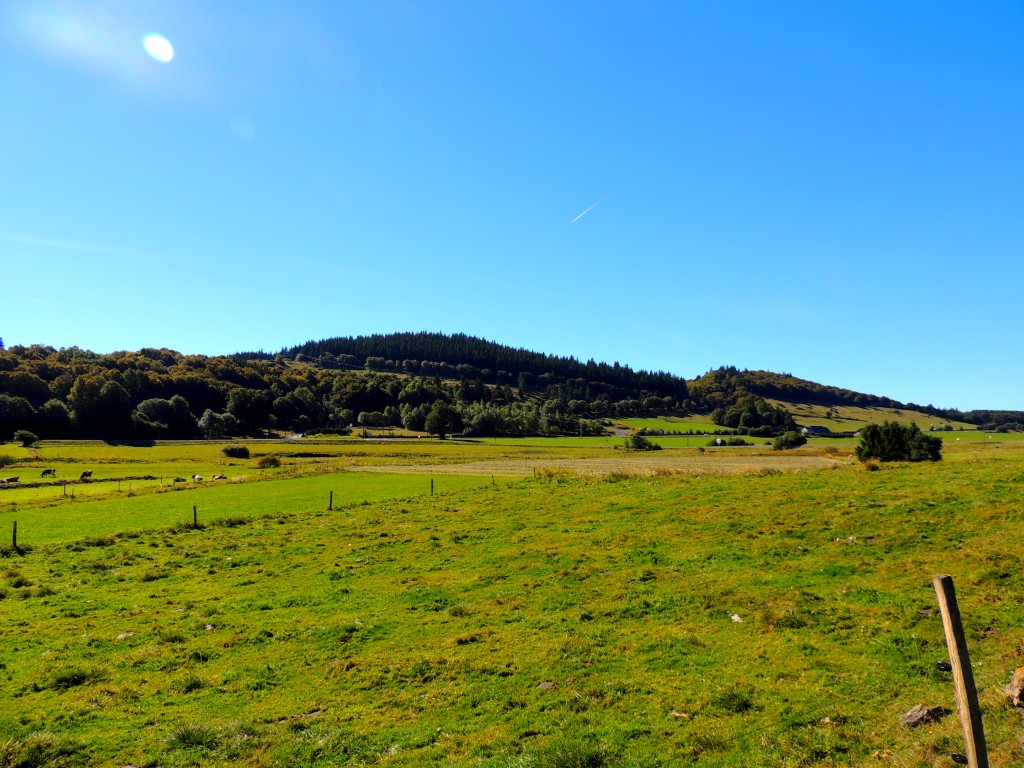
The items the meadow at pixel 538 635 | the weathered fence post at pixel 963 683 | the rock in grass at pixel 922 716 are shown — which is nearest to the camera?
the weathered fence post at pixel 963 683

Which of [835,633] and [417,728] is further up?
[835,633]

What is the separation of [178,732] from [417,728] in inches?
197

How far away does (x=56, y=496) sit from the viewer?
5647cm

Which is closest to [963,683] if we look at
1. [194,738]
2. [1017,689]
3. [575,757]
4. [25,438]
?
[1017,689]

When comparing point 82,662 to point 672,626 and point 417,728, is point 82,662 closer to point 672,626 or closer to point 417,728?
point 417,728

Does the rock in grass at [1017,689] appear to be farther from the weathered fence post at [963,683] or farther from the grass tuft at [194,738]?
the grass tuft at [194,738]

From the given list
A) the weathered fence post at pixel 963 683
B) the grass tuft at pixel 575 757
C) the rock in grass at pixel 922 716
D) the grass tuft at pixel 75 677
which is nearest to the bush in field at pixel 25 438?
the grass tuft at pixel 75 677

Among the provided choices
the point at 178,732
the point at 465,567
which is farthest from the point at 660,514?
the point at 178,732

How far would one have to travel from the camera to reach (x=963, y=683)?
238 inches

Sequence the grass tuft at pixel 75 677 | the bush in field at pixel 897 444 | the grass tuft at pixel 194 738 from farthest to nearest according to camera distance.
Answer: the bush in field at pixel 897 444
the grass tuft at pixel 75 677
the grass tuft at pixel 194 738

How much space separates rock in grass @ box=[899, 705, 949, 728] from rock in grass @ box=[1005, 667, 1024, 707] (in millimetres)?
966

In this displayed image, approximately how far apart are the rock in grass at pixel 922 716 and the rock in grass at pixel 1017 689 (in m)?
0.97

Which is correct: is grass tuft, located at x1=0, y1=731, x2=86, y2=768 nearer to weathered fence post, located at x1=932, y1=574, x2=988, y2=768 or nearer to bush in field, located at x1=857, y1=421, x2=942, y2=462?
weathered fence post, located at x1=932, y1=574, x2=988, y2=768

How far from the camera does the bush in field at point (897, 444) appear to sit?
204ft
